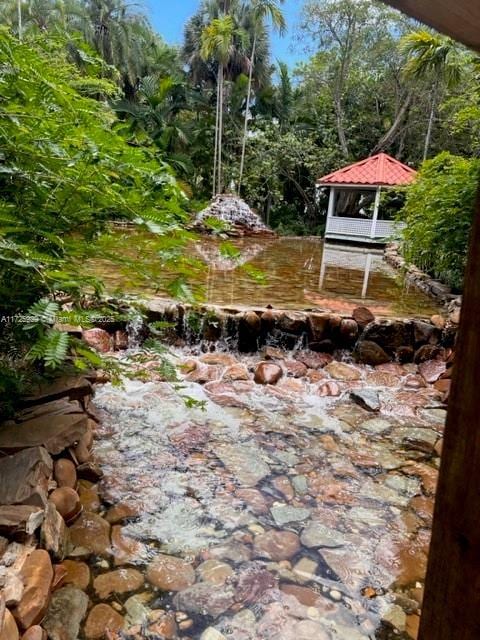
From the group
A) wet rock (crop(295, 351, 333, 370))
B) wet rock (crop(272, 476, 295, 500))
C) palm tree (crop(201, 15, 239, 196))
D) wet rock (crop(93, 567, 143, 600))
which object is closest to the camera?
wet rock (crop(93, 567, 143, 600))

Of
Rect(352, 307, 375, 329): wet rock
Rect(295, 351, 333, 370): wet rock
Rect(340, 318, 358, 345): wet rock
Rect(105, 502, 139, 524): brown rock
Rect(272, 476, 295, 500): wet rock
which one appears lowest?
Rect(105, 502, 139, 524): brown rock

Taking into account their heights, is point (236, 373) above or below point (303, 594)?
above

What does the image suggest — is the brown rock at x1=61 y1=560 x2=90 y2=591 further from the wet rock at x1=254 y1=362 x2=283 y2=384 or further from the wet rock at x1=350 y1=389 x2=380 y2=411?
the wet rock at x1=350 y1=389 x2=380 y2=411

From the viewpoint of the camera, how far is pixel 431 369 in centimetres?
510

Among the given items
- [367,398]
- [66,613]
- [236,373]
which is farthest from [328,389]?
[66,613]

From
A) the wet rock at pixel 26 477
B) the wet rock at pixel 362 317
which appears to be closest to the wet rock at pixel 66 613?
the wet rock at pixel 26 477

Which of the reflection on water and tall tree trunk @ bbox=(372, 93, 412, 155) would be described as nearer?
the reflection on water

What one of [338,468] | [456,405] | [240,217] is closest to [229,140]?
[240,217]

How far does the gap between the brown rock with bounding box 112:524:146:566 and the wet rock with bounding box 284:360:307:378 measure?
9.29 ft

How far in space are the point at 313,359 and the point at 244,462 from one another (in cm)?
231

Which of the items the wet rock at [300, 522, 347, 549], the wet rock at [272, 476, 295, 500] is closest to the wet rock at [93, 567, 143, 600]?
the wet rock at [300, 522, 347, 549]

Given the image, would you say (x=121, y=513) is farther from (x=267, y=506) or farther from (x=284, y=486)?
(x=284, y=486)

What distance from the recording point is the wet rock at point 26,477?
6.70ft

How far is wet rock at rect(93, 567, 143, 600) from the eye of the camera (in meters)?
2.04
